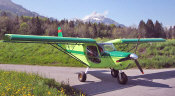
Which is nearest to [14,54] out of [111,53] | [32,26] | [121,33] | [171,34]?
[111,53]

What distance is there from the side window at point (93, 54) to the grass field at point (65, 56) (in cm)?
548

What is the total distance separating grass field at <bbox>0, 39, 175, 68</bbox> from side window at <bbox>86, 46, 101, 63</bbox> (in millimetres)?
5478

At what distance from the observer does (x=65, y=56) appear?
60.0ft

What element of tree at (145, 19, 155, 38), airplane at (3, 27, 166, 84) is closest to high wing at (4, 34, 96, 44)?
airplane at (3, 27, 166, 84)

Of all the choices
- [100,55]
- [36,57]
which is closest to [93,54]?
[100,55]

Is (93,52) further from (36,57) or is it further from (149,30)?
(149,30)

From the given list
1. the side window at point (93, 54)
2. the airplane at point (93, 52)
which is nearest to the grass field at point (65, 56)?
the airplane at point (93, 52)

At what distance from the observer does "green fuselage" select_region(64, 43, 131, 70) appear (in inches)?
331

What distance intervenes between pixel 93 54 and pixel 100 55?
0.56 m

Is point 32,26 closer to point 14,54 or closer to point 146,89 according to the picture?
point 14,54

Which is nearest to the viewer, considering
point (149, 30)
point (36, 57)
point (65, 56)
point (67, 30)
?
point (65, 56)

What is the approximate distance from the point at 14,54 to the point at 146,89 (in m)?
17.1

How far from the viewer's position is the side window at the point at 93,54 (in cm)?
947

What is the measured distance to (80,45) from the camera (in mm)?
10383
